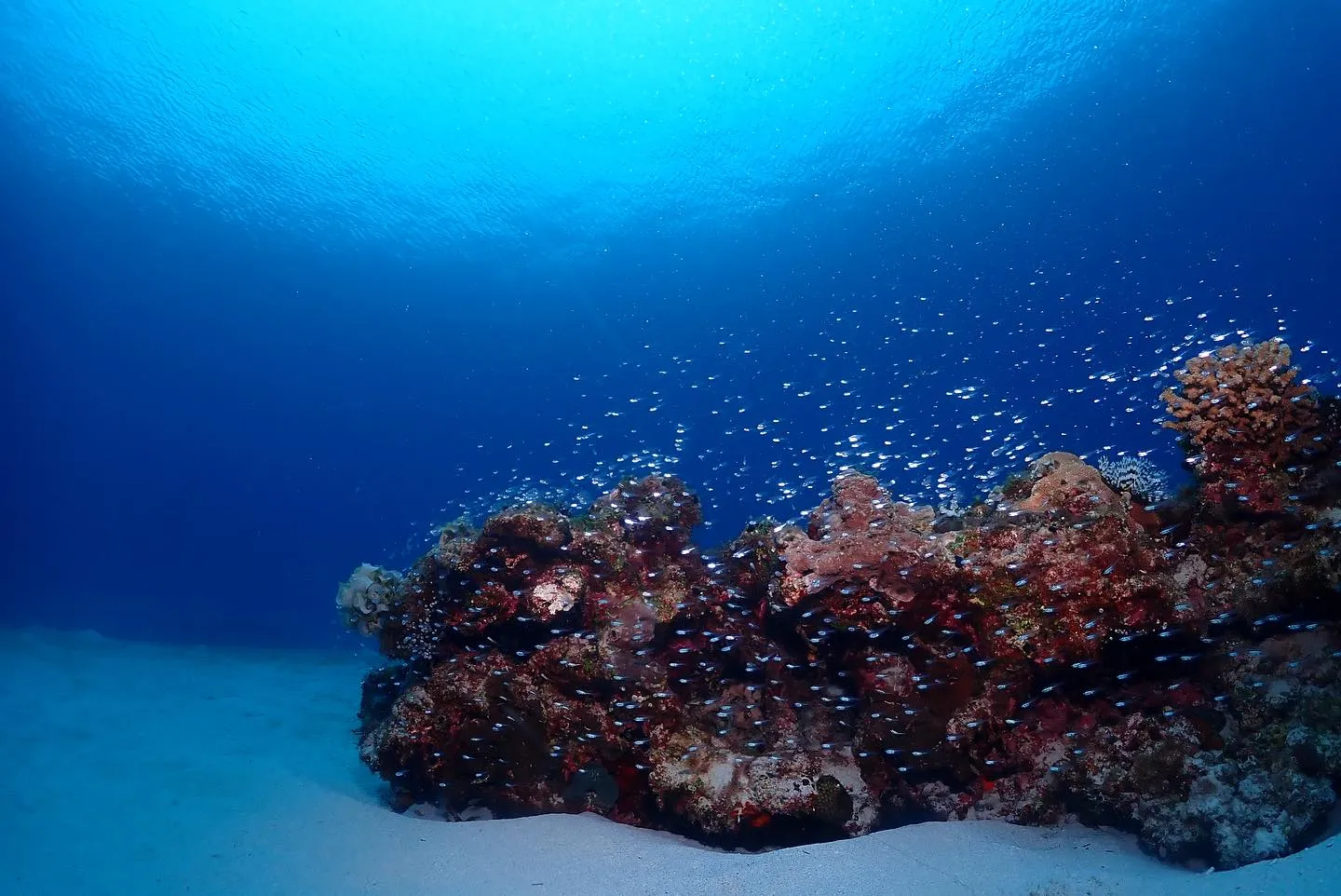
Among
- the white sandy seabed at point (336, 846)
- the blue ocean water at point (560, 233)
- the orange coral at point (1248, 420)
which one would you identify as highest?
the blue ocean water at point (560, 233)

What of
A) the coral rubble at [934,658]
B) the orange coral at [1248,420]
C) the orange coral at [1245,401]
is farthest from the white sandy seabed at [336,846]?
the orange coral at [1245,401]

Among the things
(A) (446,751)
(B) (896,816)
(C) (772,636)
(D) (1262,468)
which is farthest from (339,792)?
(D) (1262,468)

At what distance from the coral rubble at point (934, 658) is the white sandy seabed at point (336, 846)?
1.54 ft

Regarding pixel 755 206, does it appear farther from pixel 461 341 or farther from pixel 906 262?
pixel 461 341

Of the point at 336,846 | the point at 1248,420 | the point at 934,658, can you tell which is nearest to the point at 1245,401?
the point at 1248,420

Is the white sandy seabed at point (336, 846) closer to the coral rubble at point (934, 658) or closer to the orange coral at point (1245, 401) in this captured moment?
the coral rubble at point (934, 658)

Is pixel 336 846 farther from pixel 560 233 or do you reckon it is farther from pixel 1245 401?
pixel 560 233

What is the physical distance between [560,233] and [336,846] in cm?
4982

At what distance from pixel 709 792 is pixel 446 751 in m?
3.23

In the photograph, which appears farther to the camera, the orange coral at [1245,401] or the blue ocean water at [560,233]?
the blue ocean water at [560,233]

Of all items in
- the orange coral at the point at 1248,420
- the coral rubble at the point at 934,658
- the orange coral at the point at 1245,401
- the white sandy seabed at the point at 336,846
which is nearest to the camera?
the white sandy seabed at the point at 336,846

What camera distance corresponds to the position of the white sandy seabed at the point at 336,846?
5.14 m

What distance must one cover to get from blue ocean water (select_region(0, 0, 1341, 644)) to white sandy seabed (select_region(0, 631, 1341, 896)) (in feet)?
47.2

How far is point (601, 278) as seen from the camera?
192 ft
